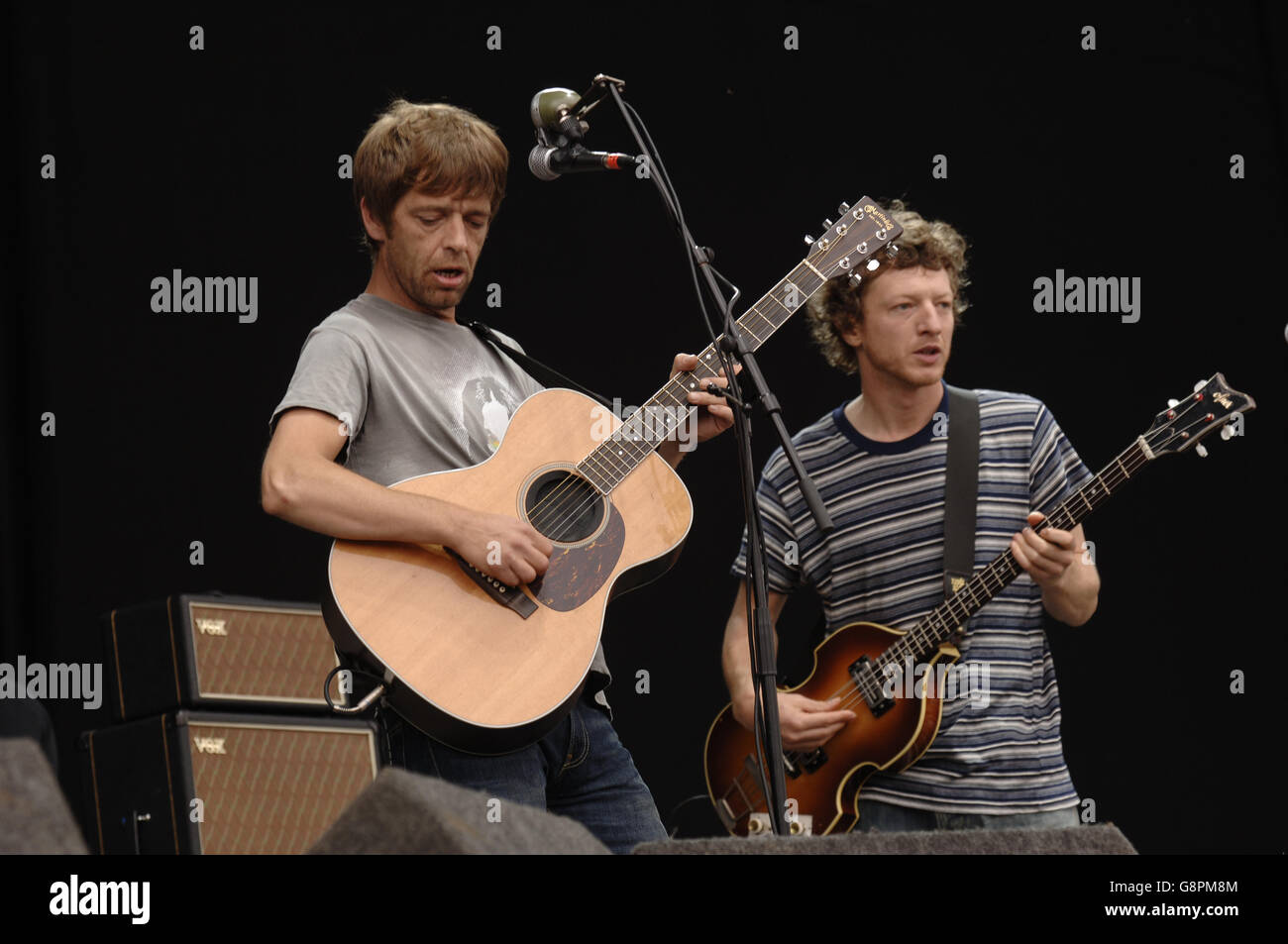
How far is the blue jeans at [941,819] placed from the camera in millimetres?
3090

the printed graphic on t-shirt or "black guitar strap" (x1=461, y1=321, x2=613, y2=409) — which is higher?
"black guitar strap" (x1=461, y1=321, x2=613, y2=409)

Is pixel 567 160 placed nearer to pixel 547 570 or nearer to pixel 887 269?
pixel 547 570

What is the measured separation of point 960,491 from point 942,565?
0.19m

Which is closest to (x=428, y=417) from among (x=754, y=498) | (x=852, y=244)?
(x=754, y=498)

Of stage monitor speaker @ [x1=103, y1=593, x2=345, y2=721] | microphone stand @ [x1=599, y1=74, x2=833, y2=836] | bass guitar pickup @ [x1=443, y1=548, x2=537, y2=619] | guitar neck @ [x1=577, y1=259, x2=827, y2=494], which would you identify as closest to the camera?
microphone stand @ [x1=599, y1=74, x2=833, y2=836]

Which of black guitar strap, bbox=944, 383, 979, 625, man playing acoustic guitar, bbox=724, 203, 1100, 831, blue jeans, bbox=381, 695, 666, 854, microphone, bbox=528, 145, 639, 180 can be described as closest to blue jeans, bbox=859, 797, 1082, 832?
man playing acoustic guitar, bbox=724, 203, 1100, 831

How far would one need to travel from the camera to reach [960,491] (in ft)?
11.0

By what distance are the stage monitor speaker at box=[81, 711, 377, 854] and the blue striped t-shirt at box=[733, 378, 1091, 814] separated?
119cm

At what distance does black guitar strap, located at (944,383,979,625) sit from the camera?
328 centimetres

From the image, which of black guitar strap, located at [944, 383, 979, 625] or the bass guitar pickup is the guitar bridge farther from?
the bass guitar pickup

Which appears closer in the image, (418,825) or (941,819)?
(418,825)

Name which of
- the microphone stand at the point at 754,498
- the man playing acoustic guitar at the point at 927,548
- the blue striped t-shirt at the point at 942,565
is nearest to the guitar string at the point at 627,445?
the microphone stand at the point at 754,498

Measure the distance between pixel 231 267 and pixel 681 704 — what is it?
72.5 inches
